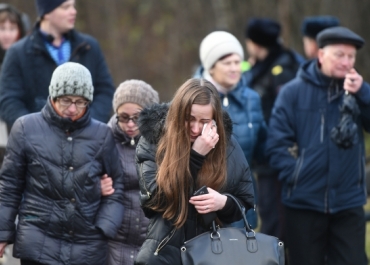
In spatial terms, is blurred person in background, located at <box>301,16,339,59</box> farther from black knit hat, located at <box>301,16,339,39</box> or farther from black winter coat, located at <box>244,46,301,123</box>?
black winter coat, located at <box>244,46,301,123</box>

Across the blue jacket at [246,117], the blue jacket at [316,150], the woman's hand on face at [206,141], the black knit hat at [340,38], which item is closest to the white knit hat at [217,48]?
the blue jacket at [246,117]

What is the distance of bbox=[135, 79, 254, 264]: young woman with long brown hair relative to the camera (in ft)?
15.3

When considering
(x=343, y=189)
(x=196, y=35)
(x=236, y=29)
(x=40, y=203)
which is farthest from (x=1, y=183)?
(x=196, y=35)

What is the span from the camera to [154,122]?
4855 millimetres

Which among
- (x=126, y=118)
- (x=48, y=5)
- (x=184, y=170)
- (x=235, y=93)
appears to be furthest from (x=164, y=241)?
(x=48, y=5)

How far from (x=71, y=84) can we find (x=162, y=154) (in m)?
0.98

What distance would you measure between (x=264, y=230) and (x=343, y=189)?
5.59 ft

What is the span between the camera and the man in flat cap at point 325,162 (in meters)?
6.57

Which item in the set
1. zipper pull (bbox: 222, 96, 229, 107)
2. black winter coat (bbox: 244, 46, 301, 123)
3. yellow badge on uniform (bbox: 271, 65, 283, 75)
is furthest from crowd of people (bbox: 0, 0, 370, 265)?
yellow badge on uniform (bbox: 271, 65, 283, 75)

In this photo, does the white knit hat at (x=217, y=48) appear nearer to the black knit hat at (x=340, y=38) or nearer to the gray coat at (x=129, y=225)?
the black knit hat at (x=340, y=38)

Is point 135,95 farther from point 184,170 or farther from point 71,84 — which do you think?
point 184,170

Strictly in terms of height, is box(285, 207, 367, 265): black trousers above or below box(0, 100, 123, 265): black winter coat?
below

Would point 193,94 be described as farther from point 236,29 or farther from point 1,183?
point 236,29

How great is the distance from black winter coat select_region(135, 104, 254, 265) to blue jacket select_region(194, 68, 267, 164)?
69.3 inches
